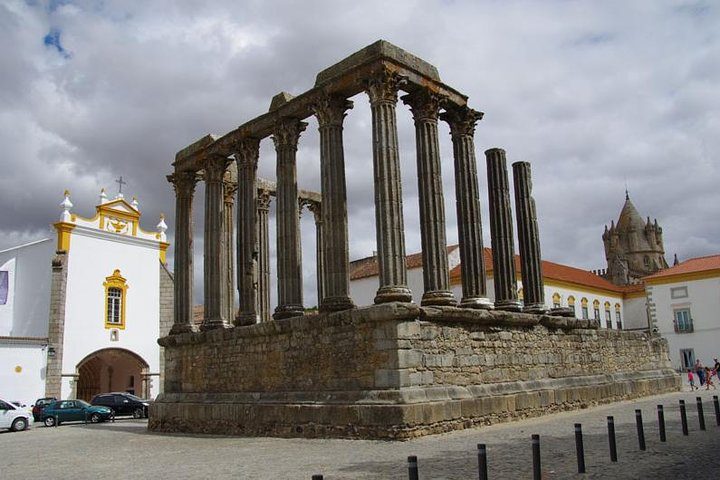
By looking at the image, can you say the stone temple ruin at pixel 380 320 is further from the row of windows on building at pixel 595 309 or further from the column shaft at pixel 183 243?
the row of windows on building at pixel 595 309

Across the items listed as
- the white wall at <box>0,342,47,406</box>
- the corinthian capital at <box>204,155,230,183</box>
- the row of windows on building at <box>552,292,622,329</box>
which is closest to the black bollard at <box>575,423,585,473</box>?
the corinthian capital at <box>204,155,230,183</box>

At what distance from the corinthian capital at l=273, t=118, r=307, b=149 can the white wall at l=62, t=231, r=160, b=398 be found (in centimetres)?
1917

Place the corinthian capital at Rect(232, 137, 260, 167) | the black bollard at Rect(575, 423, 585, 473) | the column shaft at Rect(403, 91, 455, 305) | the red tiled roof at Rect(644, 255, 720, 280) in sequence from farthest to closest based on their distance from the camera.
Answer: the red tiled roof at Rect(644, 255, 720, 280)
the corinthian capital at Rect(232, 137, 260, 167)
the column shaft at Rect(403, 91, 455, 305)
the black bollard at Rect(575, 423, 585, 473)

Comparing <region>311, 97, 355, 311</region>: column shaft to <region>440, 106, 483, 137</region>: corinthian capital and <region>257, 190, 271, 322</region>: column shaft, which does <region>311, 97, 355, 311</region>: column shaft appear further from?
<region>257, 190, 271, 322</region>: column shaft

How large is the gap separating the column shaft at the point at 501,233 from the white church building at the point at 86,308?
2192cm

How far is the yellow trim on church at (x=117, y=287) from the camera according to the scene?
32969 mm

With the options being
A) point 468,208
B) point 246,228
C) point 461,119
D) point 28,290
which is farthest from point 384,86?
point 28,290

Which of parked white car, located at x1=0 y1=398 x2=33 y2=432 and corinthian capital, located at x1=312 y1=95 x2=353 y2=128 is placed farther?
parked white car, located at x1=0 y1=398 x2=33 y2=432

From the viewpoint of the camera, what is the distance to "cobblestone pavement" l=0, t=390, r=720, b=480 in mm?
8727

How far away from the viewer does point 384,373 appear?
42.4 feet

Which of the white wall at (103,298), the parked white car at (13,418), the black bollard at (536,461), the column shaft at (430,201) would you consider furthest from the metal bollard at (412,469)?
the white wall at (103,298)

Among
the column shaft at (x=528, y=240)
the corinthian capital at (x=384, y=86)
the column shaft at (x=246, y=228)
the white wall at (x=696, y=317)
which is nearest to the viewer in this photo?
the corinthian capital at (x=384, y=86)

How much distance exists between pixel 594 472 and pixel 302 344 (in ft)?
26.5

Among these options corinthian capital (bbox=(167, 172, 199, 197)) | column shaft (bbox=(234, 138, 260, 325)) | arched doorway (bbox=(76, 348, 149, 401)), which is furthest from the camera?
arched doorway (bbox=(76, 348, 149, 401))
